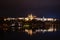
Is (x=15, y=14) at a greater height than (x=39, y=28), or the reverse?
(x=15, y=14)

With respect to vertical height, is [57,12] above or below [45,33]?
above

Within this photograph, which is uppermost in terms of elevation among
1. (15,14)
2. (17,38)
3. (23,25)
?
(15,14)

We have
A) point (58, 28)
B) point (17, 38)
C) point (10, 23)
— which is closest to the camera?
point (17, 38)

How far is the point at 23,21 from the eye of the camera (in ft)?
9.89

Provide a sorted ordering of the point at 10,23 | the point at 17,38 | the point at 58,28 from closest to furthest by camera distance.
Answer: the point at 17,38
the point at 10,23
the point at 58,28

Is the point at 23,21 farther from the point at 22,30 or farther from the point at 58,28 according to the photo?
the point at 58,28

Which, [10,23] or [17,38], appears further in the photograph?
[10,23]

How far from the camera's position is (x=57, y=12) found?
3148 mm

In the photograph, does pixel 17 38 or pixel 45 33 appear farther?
pixel 45 33

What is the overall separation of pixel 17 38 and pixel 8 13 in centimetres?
55

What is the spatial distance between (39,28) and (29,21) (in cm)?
22

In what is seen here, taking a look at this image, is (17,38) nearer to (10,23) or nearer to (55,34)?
(10,23)

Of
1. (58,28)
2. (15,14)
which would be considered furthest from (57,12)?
(15,14)

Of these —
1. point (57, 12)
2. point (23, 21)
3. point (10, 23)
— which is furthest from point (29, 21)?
point (57, 12)
